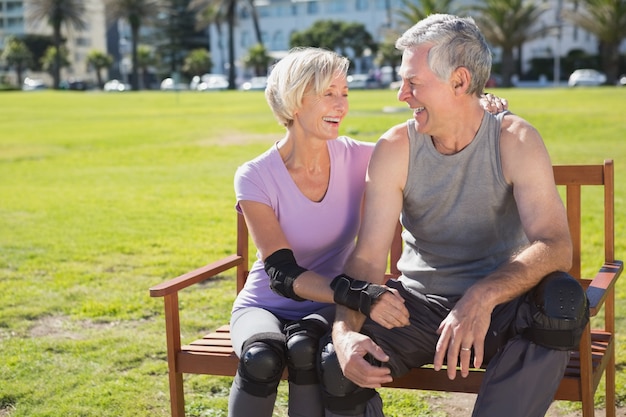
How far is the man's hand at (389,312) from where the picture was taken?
319 centimetres

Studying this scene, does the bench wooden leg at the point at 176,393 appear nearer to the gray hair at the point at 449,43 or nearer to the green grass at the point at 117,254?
the green grass at the point at 117,254

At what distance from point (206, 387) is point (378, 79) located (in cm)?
7353

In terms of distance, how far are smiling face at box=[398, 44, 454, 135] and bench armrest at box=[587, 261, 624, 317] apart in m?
0.84

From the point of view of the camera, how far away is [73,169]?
17.0 m

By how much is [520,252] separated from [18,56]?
381ft

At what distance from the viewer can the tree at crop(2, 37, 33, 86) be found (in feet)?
367

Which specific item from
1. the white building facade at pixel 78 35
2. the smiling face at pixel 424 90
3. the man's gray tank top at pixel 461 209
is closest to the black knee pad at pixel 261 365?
the man's gray tank top at pixel 461 209

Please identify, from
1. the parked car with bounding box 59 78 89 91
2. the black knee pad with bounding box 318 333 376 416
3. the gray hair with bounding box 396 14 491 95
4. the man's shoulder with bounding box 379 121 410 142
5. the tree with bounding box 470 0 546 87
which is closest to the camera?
the black knee pad with bounding box 318 333 376 416

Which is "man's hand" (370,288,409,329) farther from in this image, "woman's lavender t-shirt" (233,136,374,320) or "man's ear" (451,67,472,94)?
"man's ear" (451,67,472,94)

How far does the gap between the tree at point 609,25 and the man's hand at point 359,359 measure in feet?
210

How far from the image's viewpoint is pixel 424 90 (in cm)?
346

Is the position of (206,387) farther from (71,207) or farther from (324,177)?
(71,207)

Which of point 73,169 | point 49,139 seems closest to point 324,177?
point 73,169

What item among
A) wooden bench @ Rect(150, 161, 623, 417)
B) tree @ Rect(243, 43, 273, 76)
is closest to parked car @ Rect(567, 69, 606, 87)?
tree @ Rect(243, 43, 273, 76)
